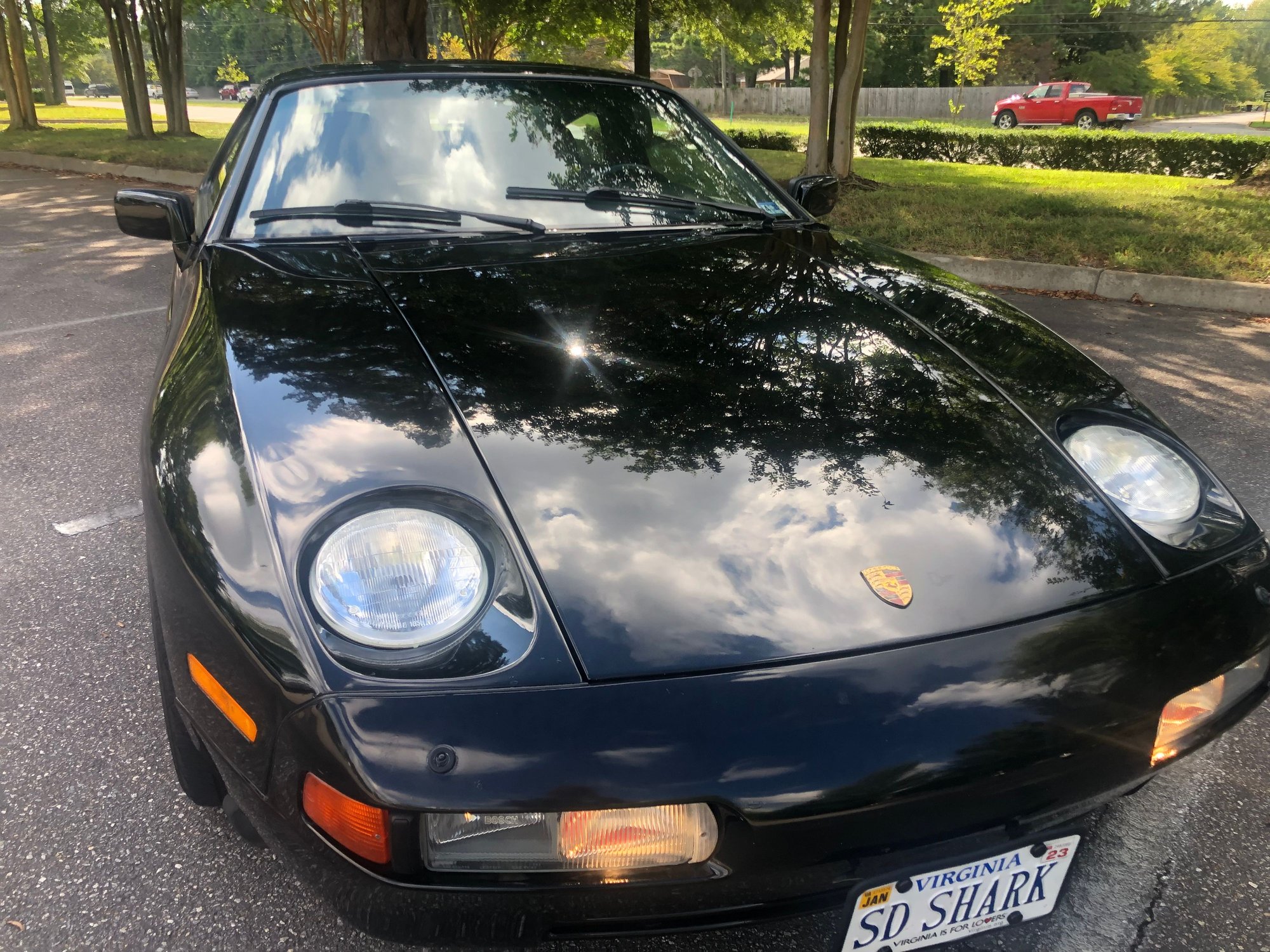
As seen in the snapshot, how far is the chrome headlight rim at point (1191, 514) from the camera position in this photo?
1.45 meters

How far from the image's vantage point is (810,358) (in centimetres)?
172

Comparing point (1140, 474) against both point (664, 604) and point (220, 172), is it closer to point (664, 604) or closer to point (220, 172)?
point (664, 604)

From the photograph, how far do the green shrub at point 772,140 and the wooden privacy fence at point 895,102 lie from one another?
1938 cm

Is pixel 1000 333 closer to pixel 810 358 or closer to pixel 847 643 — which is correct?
pixel 810 358

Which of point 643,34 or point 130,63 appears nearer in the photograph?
point 643,34

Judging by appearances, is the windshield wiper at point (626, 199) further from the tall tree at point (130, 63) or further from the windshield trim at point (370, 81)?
the tall tree at point (130, 63)

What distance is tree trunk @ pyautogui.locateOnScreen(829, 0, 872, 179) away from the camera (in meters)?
9.27

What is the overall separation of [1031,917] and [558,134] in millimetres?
2128

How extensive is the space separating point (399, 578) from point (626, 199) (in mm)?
1527

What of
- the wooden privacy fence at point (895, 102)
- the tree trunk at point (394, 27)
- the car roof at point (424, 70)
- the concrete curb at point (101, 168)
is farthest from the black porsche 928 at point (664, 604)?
the wooden privacy fence at point (895, 102)

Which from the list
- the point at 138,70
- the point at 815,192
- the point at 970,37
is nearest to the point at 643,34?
the point at 815,192

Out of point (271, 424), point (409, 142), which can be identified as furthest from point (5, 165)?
point (271, 424)

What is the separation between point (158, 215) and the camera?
259cm

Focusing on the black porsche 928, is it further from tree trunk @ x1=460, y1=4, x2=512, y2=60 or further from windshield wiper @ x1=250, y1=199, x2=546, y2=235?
tree trunk @ x1=460, y1=4, x2=512, y2=60
